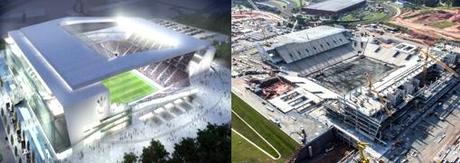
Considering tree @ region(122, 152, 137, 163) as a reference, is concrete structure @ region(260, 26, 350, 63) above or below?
below

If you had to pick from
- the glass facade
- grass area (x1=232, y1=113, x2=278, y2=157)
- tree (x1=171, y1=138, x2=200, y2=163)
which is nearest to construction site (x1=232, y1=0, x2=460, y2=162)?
grass area (x1=232, y1=113, x2=278, y2=157)

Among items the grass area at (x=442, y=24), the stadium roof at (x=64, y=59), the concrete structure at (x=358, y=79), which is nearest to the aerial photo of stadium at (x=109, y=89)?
the stadium roof at (x=64, y=59)

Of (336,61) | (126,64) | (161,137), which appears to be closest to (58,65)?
(126,64)

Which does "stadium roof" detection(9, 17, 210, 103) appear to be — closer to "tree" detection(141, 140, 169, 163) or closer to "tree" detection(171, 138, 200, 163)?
"tree" detection(141, 140, 169, 163)

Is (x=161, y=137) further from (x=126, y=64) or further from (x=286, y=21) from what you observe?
(x=286, y=21)

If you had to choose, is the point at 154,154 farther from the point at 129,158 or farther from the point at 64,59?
the point at 64,59

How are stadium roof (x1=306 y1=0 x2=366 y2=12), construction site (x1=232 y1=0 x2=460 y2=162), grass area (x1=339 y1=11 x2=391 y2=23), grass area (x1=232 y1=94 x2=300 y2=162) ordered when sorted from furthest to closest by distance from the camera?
stadium roof (x1=306 y1=0 x2=366 y2=12), grass area (x1=339 y1=11 x2=391 y2=23), construction site (x1=232 y1=0 x2=460 y2=162), grass area (x1=232 y1=94 x2=300 y2=162)

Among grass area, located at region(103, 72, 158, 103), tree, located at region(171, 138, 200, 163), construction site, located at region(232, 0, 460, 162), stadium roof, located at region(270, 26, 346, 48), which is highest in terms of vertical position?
grass area, located at region(103, 72, 158, 103)
